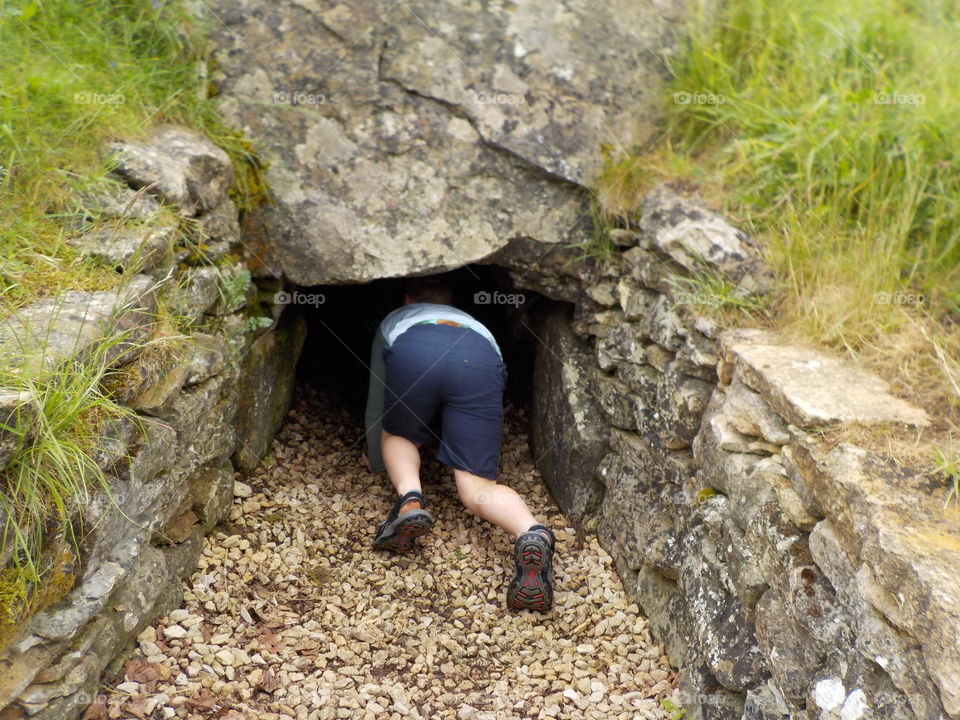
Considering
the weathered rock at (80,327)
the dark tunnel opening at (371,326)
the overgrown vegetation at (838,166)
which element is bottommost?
the dark tunnel opening at (371,326)

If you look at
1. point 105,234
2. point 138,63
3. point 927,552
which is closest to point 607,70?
point 138,63

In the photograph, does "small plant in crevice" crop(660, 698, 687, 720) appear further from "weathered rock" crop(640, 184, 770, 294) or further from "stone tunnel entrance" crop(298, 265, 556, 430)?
"stone tunnel entrance" crop(298, 265, 556, 430)

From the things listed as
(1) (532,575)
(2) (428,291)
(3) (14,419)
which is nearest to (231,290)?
(2) (428,291)

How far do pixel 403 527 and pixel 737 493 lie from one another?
1.34m

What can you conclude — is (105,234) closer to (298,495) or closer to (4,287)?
(4,287)

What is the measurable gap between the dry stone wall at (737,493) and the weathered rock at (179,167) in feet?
4.44

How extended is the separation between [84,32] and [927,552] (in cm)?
359

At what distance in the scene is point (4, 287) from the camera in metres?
2.41

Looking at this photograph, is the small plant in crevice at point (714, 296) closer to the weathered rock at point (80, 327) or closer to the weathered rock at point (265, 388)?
the weathered rock at point (265, 388)

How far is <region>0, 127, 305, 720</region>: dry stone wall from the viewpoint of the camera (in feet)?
7.25

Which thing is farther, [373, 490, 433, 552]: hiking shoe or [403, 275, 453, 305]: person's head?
[403, 275, 453, 305]: person's head

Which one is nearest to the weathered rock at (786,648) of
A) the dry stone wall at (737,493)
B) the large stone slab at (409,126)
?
the dry stone wall at (737,493)

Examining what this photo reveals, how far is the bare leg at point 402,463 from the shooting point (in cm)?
343

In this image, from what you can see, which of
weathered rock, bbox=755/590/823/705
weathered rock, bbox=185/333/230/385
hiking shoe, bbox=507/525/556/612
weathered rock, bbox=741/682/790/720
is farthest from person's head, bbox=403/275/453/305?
weathered rock, bbox=741/682/790/720
